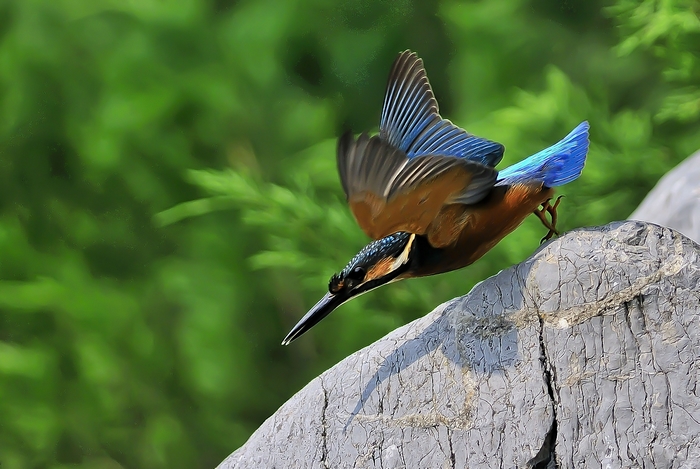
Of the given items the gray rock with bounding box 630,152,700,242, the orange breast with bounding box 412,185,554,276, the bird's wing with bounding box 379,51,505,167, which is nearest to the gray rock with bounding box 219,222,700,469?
the orange breast with bounding box 412,185,554,276

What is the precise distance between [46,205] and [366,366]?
2.84 m

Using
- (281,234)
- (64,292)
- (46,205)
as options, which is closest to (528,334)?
(281,234)

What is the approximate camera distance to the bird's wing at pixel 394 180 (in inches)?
49.8

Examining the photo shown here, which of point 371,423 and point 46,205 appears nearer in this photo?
point 371,423

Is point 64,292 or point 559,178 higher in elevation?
point 64,292

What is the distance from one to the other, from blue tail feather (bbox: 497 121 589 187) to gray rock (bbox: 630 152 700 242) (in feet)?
2.07

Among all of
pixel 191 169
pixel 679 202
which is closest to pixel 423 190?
pixel 679 202

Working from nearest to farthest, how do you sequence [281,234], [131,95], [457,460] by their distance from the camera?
[457,460], [281,234], [131,95]

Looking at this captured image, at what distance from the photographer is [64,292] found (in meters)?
3.38

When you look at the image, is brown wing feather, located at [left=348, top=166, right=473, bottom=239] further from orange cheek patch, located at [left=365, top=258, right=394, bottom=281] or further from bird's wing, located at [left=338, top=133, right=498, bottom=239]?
orange cheek patch, located at [left=365, top=258, right=394, bottom=281]

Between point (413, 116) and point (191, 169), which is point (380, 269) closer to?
point (413, 116)

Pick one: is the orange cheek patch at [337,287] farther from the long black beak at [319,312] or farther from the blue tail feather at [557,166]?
the blue tail feather at [557,166]

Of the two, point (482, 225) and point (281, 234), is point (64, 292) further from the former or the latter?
point (482, 225)

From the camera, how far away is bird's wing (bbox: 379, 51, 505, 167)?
5.26ft
